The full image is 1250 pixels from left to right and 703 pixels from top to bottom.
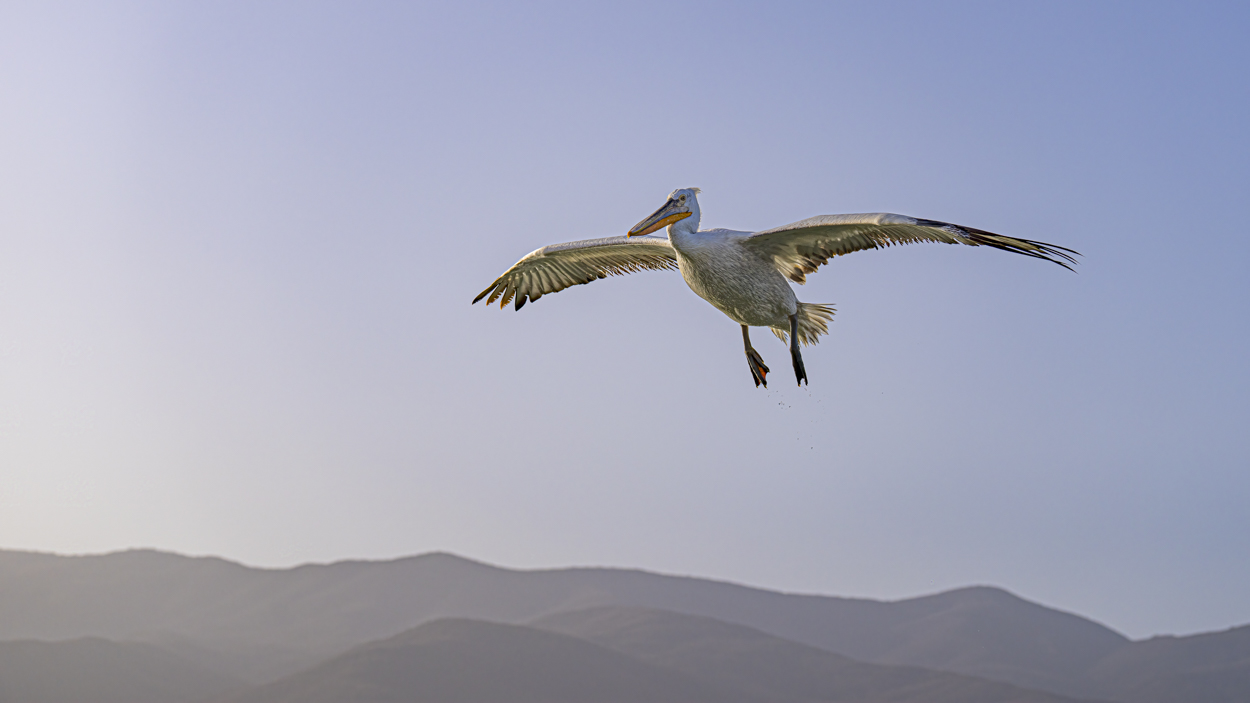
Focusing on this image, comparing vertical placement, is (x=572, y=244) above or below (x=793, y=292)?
above

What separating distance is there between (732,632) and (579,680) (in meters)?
32.4

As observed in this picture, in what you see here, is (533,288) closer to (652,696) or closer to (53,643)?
(652,696)

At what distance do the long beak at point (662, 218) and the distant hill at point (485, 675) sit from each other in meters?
104

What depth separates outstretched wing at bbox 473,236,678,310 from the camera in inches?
549

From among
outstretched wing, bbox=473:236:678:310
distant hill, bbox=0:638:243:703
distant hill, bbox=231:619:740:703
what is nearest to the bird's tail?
outstretched wing, bbox=473:236:678:310

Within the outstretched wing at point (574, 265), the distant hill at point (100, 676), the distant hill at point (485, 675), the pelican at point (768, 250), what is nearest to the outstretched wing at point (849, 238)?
the pelican at point (768, 250)

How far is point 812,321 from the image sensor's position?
45.4 feet

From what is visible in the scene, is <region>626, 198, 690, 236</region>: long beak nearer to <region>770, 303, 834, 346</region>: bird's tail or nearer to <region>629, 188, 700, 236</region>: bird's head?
<region>629, 188, 700, 236</region>: bird's head

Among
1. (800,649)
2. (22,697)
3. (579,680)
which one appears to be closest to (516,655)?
(579,680)

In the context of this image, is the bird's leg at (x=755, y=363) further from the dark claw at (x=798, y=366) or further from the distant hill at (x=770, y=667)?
the distant hill at (x=770, y=667)

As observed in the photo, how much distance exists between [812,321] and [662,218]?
10.5 ft

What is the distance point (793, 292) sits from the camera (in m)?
12.5

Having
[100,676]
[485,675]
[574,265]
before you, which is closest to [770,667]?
[485,675]

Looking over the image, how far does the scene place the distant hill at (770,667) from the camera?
389 ft
